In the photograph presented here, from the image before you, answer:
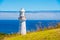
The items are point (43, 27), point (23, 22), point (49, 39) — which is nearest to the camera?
point (49, 39)

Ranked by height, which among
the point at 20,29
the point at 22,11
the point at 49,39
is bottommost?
the point at 49,39

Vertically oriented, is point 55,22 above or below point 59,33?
above

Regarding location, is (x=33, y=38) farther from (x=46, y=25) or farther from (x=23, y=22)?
(x=46, y=25)

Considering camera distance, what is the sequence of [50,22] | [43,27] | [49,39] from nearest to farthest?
[49,39] → [43,27] → [50,22]

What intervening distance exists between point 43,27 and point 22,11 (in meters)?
1.74

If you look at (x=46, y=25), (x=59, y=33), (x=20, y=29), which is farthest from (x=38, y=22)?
(x=59, y=33)

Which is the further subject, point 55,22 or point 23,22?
point 55,22

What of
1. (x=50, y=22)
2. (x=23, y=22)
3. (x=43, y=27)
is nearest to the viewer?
(x=23, y=22)

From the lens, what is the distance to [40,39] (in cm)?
974

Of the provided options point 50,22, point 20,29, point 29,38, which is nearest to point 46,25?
point 50,22

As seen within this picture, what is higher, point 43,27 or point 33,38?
point 43,27

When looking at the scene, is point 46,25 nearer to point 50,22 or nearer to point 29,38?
point 50,22

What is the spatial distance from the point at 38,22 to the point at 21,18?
216 cm

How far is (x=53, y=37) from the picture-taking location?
9766 millimetres
